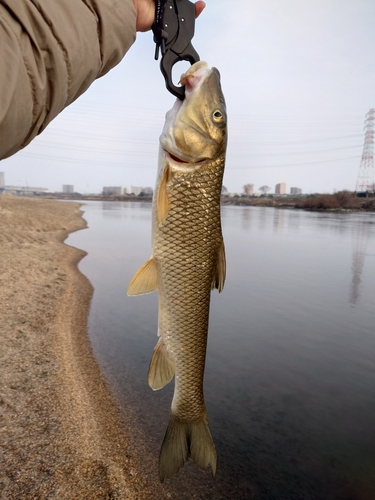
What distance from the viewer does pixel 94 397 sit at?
3.89m

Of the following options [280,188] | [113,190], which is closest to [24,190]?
[113,190]

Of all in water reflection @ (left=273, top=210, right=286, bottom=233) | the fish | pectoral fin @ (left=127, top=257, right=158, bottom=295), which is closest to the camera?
the fish

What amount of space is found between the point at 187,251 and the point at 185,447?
1.34 meters

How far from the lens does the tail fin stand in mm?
2270

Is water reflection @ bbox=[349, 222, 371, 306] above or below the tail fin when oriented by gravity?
below

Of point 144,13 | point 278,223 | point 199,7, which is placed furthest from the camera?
point 278,223

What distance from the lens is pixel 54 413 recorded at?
3379mm

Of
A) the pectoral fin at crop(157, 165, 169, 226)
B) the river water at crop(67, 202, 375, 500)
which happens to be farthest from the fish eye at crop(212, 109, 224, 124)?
the river water at crop(67, 202, 375, 500)

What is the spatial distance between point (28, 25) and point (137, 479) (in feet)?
10.3

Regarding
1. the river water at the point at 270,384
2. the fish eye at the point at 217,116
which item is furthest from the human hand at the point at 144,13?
the river water at the point at 270,384

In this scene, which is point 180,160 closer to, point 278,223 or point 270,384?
point 270,384

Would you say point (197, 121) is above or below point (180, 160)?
above

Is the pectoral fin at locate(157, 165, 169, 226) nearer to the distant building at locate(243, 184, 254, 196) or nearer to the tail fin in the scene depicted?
the tail fin

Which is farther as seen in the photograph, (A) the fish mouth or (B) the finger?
(A) the fish mouth
